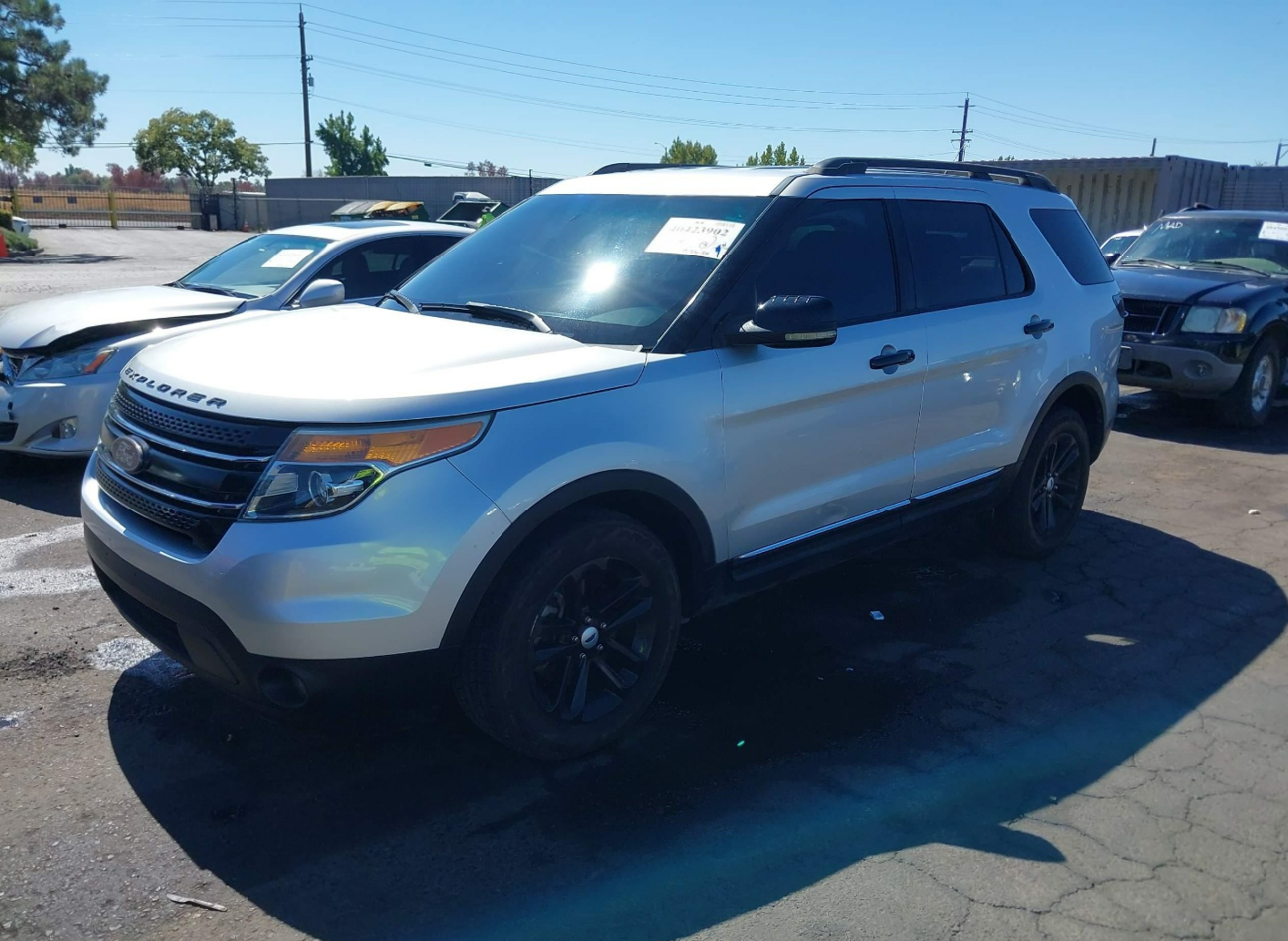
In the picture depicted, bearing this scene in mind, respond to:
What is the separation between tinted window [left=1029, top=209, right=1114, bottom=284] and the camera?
5.49 m

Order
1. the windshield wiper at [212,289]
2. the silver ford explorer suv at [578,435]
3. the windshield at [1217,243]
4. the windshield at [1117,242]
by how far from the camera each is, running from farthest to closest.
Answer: the windshield at [1117,242]
the windshield at [1217,243]
the windshield wiper at [212,289]
the silver ford explorer suv at [578,435]

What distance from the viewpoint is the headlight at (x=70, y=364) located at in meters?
6.15

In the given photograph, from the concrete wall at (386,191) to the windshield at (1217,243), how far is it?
121 feet

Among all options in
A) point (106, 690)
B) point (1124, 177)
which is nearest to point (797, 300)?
point (106, 690)

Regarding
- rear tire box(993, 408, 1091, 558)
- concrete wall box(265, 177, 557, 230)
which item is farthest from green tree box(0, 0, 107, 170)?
rear tire box(993, 408, 1091, 558)

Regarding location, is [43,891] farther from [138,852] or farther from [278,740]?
[278,740]

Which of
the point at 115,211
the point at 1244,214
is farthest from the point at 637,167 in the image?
the point at 115,211

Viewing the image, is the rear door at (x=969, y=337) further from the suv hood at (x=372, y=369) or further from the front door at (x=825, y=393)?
the suv hood at (x=372, y=369)

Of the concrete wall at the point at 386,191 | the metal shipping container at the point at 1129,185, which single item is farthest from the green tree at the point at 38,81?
the metal shipping container at the point at 1129,185

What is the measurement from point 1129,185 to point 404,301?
1824 cm

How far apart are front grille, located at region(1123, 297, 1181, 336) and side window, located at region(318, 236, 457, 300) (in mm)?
5935

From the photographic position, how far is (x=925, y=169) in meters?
4.84

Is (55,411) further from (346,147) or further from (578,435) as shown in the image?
(346,147)

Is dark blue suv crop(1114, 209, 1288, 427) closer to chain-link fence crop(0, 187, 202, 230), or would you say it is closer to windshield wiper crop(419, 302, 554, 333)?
windshield wiper crop(419, 302, 554, 333)
